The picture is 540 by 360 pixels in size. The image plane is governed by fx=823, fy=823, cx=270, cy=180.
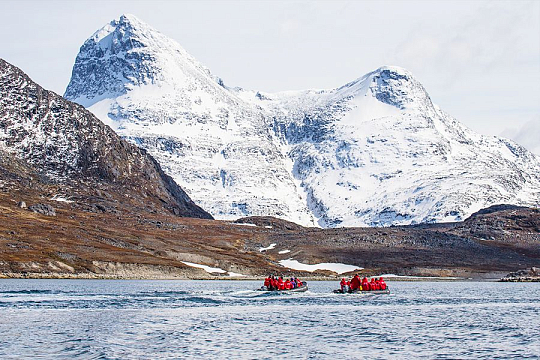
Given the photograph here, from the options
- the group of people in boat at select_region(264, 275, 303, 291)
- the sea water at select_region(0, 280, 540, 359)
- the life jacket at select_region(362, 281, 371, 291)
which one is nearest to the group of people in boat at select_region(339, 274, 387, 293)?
the life jacket at select_region(362, 281, 371, 291)

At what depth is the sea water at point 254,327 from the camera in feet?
213

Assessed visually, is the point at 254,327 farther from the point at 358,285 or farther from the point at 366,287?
the point at 366,287

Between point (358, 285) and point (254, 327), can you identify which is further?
point (358, 285)

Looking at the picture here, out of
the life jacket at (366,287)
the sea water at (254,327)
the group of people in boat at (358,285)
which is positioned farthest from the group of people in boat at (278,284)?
the sea water at (254,327)

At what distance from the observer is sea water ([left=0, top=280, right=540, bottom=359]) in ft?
213

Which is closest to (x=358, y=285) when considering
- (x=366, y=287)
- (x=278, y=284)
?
(x=366, y=287)

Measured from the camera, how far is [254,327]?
8181cm

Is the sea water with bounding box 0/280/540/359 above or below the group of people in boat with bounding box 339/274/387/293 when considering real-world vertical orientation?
below

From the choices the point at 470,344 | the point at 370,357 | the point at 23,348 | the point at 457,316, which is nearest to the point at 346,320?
the point at 457,316

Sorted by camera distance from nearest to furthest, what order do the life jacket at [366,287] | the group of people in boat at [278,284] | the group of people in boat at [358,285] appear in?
the group of people in boat at [278,284] < the group of people in boat at [358,285] < the life jacket at [366,287]

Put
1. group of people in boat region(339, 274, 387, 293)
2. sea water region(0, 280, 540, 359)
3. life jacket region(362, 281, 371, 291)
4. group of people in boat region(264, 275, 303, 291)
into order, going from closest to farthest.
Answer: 1. sea water region(0, 280, 540, 359)
2. group of people in boat region(264, 275, 303, 291)
3. group of people in boat region(339, 274, 387, 293)
4. life jacket region(362, 281, 371, 291)

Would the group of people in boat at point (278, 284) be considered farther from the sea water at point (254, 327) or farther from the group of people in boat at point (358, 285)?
the sea water at point (254, 327)

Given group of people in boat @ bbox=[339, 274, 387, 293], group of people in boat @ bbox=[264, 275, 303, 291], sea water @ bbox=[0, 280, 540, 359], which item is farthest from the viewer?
group of people in boat @ bbox=[339, 274, 387, 293]

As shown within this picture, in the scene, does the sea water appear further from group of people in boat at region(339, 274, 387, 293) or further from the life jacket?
the life jacket
